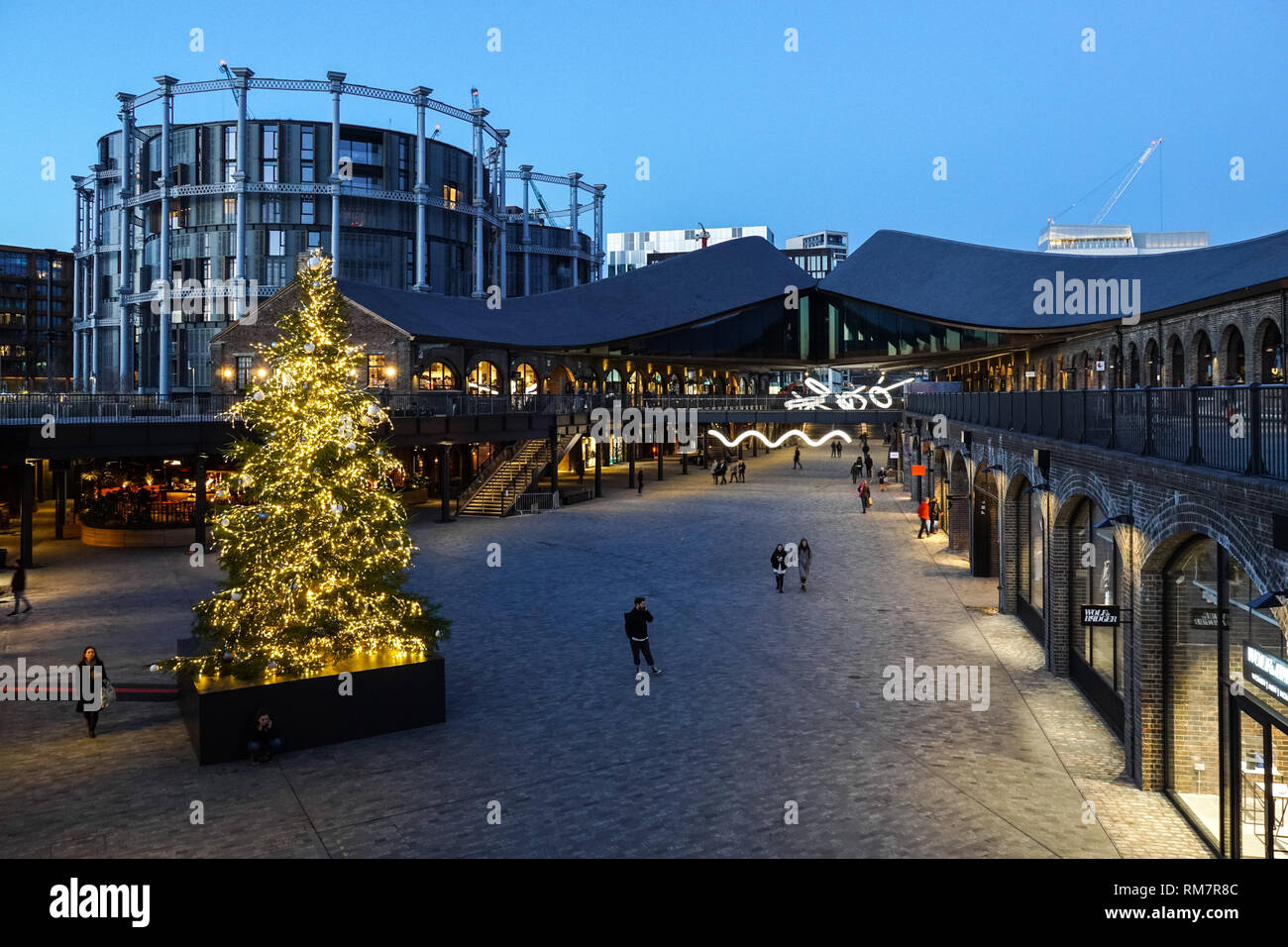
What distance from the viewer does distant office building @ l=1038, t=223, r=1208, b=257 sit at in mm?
117188

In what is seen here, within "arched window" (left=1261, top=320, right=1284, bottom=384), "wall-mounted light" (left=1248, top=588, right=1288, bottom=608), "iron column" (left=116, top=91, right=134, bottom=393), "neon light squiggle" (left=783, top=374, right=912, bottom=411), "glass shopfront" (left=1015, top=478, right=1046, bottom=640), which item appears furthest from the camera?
"iron column" (left=116, top=91, right=134, bottom=393)

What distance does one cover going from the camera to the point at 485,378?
51031 mm

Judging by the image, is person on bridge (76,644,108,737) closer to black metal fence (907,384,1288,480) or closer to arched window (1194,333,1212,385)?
black metal fence (907,384,1288,480)

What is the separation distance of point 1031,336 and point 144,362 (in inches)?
2159

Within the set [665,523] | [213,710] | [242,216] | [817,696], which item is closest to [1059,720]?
[817,696]

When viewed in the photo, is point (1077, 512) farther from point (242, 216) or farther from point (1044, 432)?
point (242, 216)

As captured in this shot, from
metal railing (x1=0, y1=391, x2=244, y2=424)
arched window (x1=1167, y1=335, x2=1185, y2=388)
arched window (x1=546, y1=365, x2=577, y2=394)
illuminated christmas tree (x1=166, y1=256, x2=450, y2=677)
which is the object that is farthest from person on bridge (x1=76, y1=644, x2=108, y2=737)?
arched window (x1=546, y1=365, x2=577, y2=394)

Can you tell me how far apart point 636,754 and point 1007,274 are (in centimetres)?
4735

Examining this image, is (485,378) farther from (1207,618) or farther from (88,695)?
(1207,618)

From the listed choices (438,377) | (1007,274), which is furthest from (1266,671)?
(1007,274)

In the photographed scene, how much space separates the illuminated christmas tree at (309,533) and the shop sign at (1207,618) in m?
9.83

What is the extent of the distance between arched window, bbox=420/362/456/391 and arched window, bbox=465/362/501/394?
2667 millimetres
